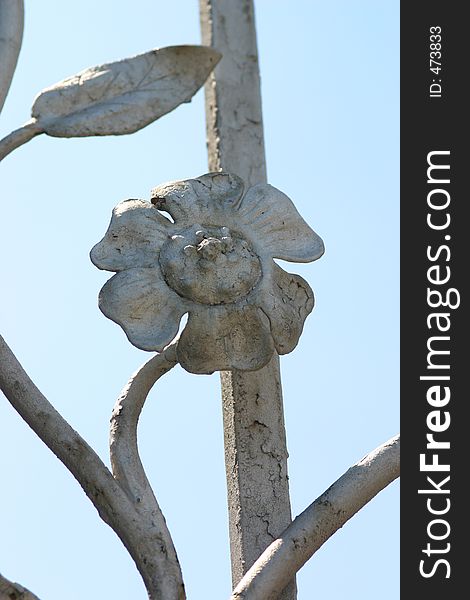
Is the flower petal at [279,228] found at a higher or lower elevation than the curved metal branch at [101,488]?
higher

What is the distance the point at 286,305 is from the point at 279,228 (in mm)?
108

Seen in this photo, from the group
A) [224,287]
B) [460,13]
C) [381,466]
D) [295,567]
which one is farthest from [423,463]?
[460,13]

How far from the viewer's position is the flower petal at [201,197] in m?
1.81

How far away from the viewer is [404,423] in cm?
176

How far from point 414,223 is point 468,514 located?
0.37 m

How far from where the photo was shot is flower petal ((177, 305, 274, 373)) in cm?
174

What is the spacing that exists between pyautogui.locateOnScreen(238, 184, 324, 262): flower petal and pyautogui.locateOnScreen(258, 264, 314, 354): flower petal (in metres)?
0.03

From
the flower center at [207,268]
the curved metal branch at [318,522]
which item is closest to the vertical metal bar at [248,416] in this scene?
the curved metal branch at [318,522]

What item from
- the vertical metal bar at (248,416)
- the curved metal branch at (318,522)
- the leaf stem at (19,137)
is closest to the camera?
the curved metal branch at (318,522)

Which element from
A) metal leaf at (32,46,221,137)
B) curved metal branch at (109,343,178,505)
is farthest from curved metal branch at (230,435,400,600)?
metal leaf at (32,46,221,137)

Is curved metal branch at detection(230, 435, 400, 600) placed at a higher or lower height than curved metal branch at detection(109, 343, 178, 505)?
lower

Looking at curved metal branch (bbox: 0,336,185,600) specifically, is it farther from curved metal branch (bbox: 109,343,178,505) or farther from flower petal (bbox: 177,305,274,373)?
flower petal (bbox: 177,305,274,373)

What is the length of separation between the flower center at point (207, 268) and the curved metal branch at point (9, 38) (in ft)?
1.21

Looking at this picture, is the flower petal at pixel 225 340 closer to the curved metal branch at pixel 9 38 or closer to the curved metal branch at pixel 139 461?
the curved metal branch at pixel 139 461
